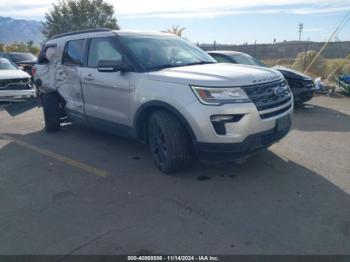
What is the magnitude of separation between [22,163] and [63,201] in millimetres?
1712

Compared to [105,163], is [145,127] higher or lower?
higher

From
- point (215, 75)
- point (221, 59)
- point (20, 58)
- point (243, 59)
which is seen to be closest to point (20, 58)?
point (20, 58)

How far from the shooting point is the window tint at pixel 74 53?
5.66m

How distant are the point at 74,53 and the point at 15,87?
5.21m

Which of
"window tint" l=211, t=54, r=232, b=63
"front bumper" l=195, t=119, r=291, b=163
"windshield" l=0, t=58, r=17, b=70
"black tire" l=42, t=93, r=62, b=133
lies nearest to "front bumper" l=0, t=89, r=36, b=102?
"windshield" l=0, t=58, r=17, b=70

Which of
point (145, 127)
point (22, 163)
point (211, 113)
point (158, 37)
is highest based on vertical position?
point (158, 37)

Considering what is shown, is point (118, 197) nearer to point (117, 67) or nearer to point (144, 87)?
point (144, 87)

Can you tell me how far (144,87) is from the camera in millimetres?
4398

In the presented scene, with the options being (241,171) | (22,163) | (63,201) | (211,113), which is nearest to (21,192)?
(63,201)

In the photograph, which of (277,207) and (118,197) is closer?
(277,207)

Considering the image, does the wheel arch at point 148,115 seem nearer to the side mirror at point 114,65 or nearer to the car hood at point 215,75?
the car hood at point 215,75

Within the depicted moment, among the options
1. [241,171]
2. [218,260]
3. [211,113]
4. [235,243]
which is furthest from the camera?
[241,171]

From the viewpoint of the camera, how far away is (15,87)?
10.1 metres

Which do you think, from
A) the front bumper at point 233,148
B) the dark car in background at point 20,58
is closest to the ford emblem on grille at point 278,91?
the front bumper at point 233,148
